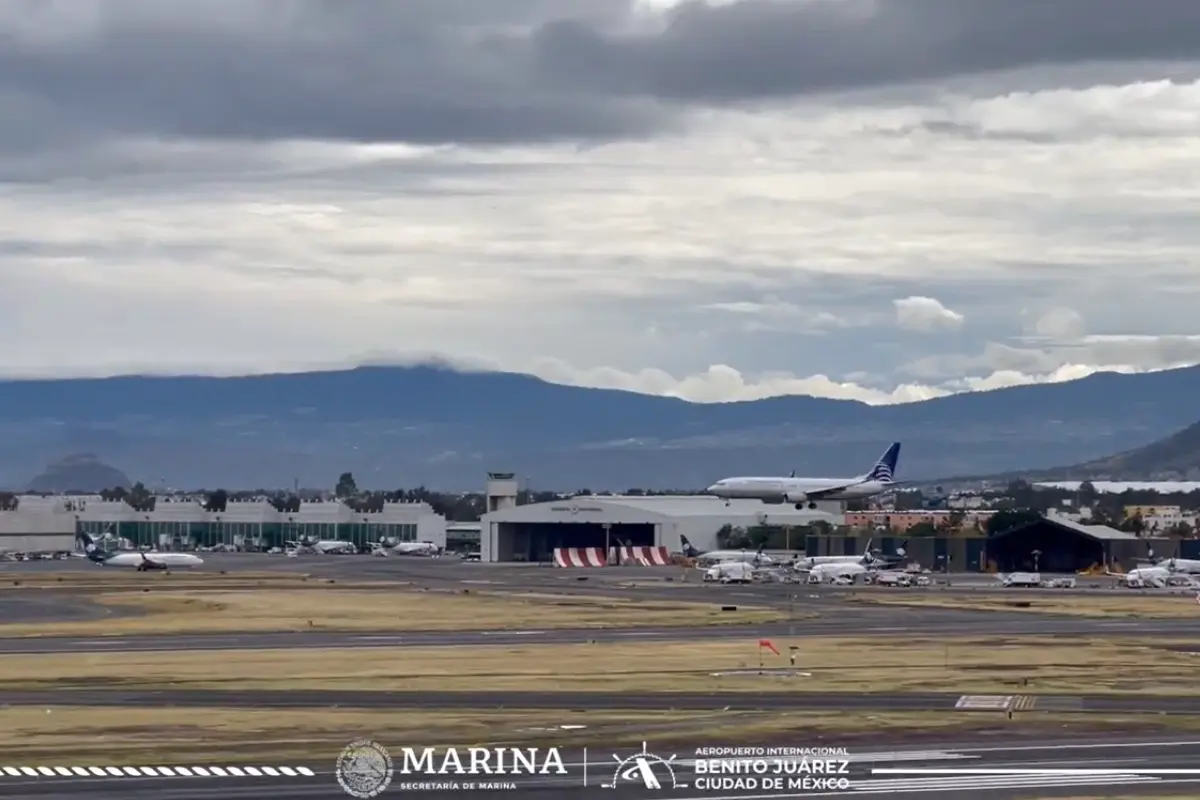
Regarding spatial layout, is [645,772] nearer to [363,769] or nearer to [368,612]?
[363,769]

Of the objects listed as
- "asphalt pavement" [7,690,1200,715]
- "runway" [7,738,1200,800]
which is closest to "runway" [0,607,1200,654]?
"asphalt pavement" [7,690,1200,715]

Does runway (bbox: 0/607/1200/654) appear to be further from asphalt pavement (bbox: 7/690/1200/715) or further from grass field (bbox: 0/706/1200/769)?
grass field (bbox: 0/706/1200/769)

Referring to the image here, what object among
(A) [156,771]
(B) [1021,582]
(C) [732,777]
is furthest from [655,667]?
(B) [1021,582]

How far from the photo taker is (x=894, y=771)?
1681 inches

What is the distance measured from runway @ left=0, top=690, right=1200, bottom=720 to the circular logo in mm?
9940

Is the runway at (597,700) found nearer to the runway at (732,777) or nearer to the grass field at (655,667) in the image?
the grass field at (655,667)

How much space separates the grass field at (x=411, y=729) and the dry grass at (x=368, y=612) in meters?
42.8

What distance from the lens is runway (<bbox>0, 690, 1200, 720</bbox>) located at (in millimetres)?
55844

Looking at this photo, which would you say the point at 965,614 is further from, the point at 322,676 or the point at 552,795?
the point at 552,795

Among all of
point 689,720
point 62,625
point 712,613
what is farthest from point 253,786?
point 712,613

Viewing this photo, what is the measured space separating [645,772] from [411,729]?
990cm

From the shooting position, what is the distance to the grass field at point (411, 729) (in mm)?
45844

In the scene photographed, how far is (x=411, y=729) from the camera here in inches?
1975

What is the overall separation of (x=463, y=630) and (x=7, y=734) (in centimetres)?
4828
